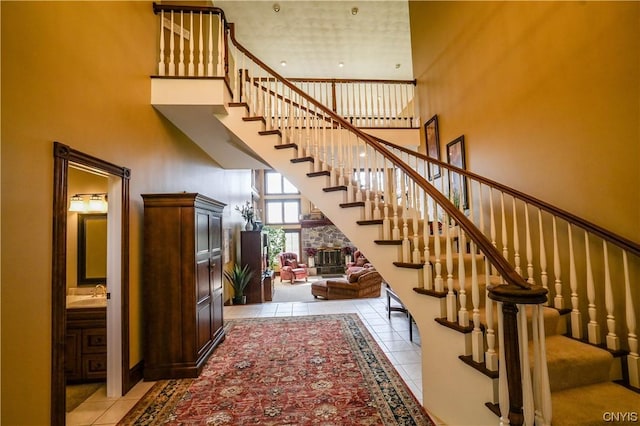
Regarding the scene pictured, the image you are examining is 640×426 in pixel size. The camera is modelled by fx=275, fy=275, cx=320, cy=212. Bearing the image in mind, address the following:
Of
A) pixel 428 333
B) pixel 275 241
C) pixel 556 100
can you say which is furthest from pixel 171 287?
pixel 275 241

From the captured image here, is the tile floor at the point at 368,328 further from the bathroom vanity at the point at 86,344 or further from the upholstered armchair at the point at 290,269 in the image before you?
the upholstered armchair at the point at 290,269

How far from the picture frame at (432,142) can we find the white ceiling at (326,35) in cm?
237

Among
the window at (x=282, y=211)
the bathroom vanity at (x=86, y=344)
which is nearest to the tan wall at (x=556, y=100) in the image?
the bathroom vanity at (x=86, y=344)

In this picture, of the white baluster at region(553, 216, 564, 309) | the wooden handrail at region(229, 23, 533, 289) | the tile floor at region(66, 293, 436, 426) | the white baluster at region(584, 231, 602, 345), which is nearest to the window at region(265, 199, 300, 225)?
the tile floor at region(66, 293, 436, 426)

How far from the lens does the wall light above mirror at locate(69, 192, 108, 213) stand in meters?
3.09

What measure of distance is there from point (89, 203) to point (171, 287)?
1458 mm

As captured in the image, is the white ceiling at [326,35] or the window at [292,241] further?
the window at [292,241]

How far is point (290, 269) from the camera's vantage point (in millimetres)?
9344

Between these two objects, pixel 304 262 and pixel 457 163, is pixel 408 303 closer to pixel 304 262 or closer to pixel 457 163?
pixel 457 163

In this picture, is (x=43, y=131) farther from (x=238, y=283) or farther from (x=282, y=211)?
(x=282, y=211)

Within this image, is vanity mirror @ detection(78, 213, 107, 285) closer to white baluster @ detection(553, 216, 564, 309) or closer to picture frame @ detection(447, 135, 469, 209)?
picture frame @ detection(447, 135, 469, 209)

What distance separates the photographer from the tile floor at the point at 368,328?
2221 mm

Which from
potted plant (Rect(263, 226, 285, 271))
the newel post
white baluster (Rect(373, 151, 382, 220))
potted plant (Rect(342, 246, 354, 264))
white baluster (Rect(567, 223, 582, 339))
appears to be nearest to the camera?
the newel post

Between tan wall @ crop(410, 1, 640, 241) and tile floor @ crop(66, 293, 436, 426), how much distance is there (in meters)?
2.13
